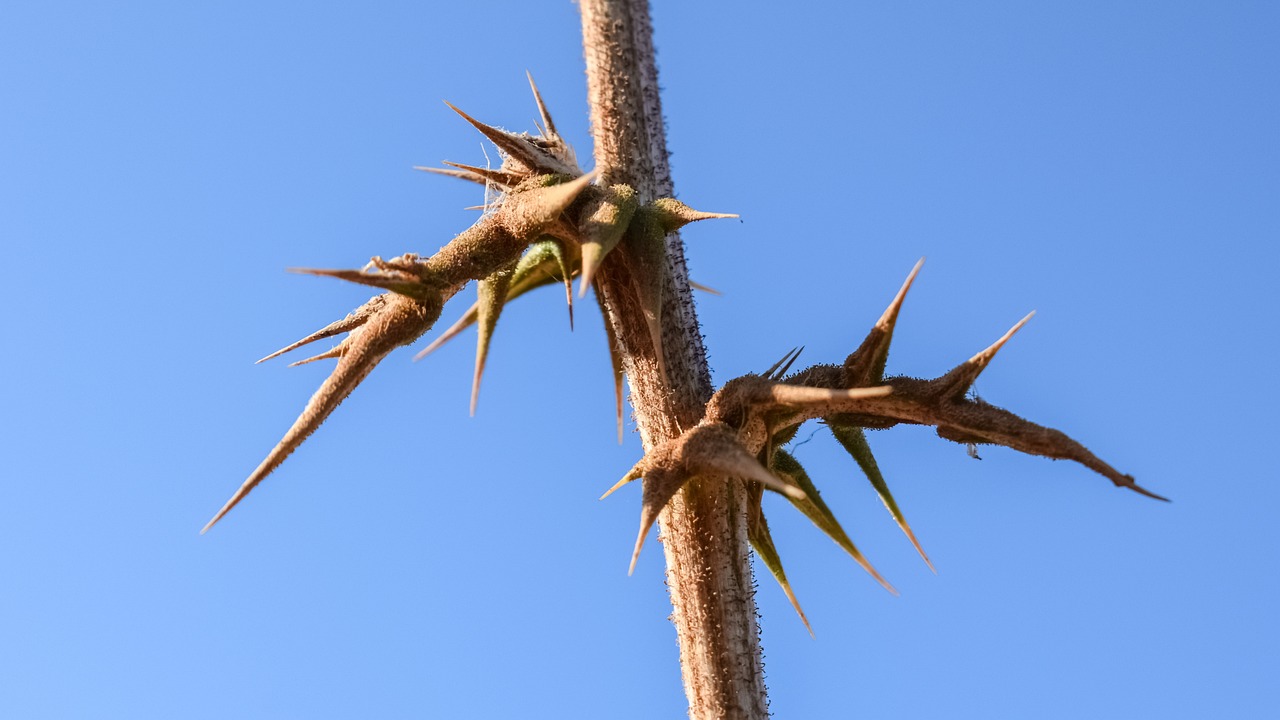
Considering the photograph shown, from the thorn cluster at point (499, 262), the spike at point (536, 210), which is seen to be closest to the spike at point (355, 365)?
the thorn cluster at point (499, 262)

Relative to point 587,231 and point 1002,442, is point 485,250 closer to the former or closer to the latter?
point 587,231

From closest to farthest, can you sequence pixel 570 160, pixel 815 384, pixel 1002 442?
pixel 1002 442 → pixel 815 384 → pixel 570 160

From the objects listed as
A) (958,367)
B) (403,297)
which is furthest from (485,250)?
(958,367)

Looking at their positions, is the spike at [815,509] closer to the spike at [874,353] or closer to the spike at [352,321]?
the spike at [874,353]

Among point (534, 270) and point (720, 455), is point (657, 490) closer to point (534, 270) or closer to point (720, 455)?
point (720, 455)

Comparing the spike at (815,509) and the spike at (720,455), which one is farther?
the spike at (815,509)

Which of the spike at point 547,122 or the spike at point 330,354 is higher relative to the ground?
the spike at point 547,122

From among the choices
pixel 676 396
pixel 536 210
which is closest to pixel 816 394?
pixel 676 396
